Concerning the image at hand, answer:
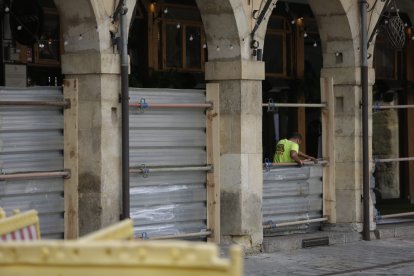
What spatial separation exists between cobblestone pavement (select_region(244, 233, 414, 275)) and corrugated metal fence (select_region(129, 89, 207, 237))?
3.41 feet

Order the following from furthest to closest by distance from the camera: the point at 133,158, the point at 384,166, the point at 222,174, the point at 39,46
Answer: the point at 384,166 → the point at 39,46 → the point at 222,174 → the point at 133,158

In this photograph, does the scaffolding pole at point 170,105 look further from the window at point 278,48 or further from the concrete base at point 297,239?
the window at point 278,48

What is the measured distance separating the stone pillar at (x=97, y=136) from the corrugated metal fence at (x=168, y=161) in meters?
0.62

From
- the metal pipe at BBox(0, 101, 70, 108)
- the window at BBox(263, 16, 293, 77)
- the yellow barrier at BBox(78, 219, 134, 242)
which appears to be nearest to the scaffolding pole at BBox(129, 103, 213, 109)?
the metal pipe at BBox(0, 101, 70, 108)

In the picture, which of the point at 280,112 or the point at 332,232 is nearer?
the point at 332,232

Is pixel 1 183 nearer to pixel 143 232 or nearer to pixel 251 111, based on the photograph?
pixel 143 232

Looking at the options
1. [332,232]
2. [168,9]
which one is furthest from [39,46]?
[332,232]

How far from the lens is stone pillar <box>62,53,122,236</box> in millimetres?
12297

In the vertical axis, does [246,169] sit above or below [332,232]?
above

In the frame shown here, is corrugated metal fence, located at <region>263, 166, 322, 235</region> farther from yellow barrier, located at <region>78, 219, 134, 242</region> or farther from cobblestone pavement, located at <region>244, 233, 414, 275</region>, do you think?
yellow barrier, located at <region>78, 219, 134, 242</region>

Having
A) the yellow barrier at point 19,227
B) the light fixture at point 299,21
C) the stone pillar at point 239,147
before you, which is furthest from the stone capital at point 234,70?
the yellow barrier at point 19,227

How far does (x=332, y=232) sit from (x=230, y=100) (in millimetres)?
3047

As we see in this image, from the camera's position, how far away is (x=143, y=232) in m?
13.2

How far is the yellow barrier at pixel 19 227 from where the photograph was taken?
493 centimetres
